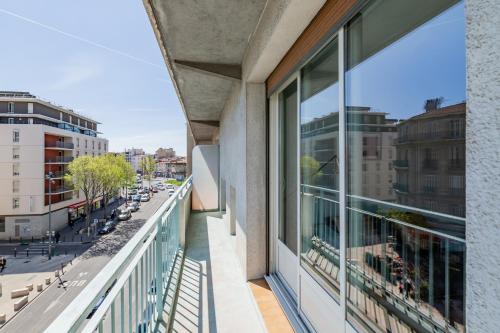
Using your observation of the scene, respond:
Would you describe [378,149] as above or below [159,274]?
above

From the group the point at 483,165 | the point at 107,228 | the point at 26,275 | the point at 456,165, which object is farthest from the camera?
the point at 107,228

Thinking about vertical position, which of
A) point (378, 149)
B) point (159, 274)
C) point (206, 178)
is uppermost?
point (378, 149)

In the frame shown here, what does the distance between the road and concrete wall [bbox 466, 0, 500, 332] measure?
317 inches

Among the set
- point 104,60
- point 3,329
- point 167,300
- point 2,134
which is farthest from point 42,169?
point 167,300

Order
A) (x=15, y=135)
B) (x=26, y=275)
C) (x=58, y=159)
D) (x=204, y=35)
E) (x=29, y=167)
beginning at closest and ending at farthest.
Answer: (x=204, y=35), (x=26, y=275), (x=15, y=135), (x=29, y=167), (x=58, y=159)

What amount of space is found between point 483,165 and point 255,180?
244 cm

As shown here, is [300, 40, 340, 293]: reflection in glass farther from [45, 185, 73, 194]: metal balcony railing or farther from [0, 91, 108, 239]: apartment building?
[45, 185, 73, 194]: metal balcony railing

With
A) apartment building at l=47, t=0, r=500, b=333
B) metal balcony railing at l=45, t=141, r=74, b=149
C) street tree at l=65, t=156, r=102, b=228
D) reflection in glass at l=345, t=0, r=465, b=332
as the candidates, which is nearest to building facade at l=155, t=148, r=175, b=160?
metal balcony railing at l=45, t=141, r=74, b=149

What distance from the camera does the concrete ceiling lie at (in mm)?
1981

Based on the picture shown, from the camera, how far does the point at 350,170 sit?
1440 millimetres

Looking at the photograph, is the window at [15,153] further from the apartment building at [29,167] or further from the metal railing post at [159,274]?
the metal railing post at [159,274]

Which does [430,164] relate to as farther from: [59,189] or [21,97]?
[21,97]

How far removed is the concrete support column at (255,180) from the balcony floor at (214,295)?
35 centimetres

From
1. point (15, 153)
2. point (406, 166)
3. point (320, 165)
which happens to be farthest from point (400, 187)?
point (15, 153)
